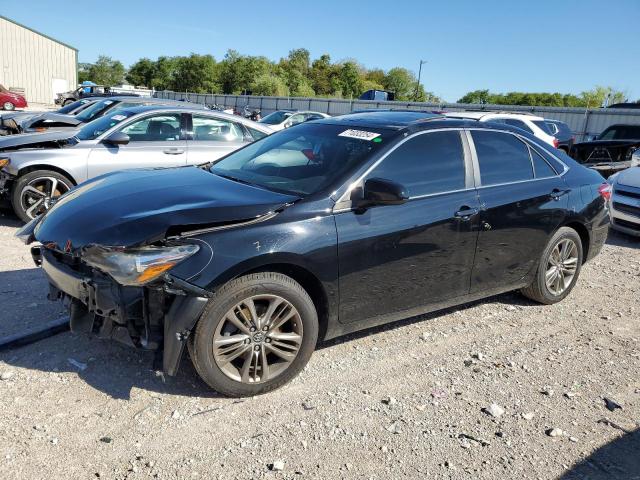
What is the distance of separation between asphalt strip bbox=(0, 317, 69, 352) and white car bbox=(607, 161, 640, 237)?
24.9 feet

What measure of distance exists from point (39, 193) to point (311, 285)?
4.89 metres

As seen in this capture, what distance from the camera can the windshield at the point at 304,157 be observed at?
3.77 metres

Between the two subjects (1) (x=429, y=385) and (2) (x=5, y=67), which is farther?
(2) (x=5, y=67)

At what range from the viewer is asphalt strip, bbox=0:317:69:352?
3.67 meters

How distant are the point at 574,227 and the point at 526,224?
3.10ft

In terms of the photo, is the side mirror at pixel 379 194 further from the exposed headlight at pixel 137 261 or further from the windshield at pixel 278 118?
the windshield at pixel 278 118

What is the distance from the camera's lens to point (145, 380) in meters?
3.42

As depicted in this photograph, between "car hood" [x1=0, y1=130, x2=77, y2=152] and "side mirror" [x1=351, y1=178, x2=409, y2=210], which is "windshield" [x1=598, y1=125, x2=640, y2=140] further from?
"car hood" [x1=0, y1=130, x2=77, y2=152]

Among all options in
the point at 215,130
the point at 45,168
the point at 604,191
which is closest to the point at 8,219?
the point at 45,168

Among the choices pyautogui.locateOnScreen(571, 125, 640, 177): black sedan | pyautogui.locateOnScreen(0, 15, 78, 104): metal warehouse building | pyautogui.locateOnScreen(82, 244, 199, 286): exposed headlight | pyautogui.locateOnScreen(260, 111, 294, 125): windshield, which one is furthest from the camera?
pyautogui.locateOnScreen(0, 15, 78, 104): metal warehouse building

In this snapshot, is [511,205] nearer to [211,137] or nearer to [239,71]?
[211,137]

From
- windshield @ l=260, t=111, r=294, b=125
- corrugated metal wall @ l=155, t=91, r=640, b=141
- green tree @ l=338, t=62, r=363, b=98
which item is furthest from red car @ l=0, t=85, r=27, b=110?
green tree @ l=338, t=62, r=363, b=98

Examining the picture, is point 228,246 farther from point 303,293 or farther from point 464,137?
point 464,137

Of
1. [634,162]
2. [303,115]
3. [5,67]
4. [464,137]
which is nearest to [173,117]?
[464,137]
